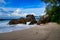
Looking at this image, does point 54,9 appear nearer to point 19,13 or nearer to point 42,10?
point 42,10

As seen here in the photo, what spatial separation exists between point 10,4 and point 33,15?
1.54 metres

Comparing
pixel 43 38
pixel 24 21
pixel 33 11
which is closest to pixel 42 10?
pixel 33 11

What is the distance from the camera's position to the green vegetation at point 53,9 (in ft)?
27.7

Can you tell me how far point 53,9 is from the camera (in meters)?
9.05

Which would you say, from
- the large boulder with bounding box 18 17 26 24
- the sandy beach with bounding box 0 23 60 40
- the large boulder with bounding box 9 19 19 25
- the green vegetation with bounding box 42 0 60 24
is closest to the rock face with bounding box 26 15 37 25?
the large boulder with bounding box 18 17 26 24

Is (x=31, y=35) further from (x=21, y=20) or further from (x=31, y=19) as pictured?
(x=31, y=19)

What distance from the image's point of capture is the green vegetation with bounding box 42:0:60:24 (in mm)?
8453

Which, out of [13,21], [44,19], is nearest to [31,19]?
[44,19]

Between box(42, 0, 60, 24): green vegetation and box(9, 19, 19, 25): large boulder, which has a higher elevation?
box(42, 0, 60, 24): green vegetation

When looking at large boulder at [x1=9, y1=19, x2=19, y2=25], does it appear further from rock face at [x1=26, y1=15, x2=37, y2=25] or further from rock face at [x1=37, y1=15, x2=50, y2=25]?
rock face at [x1=37, y1=15, x2=50, y2=25]

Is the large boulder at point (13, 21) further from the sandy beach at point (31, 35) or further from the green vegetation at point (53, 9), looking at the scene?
the sandy beach at point (31, 35)

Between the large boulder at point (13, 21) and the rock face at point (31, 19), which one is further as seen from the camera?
the rock face at point (31, 19)

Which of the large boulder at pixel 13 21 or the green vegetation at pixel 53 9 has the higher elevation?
the green vegetation at pixel 53 9

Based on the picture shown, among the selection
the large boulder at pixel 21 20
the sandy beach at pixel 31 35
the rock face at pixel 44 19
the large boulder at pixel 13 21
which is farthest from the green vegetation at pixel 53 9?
the sandy beach at pixel 31 35
